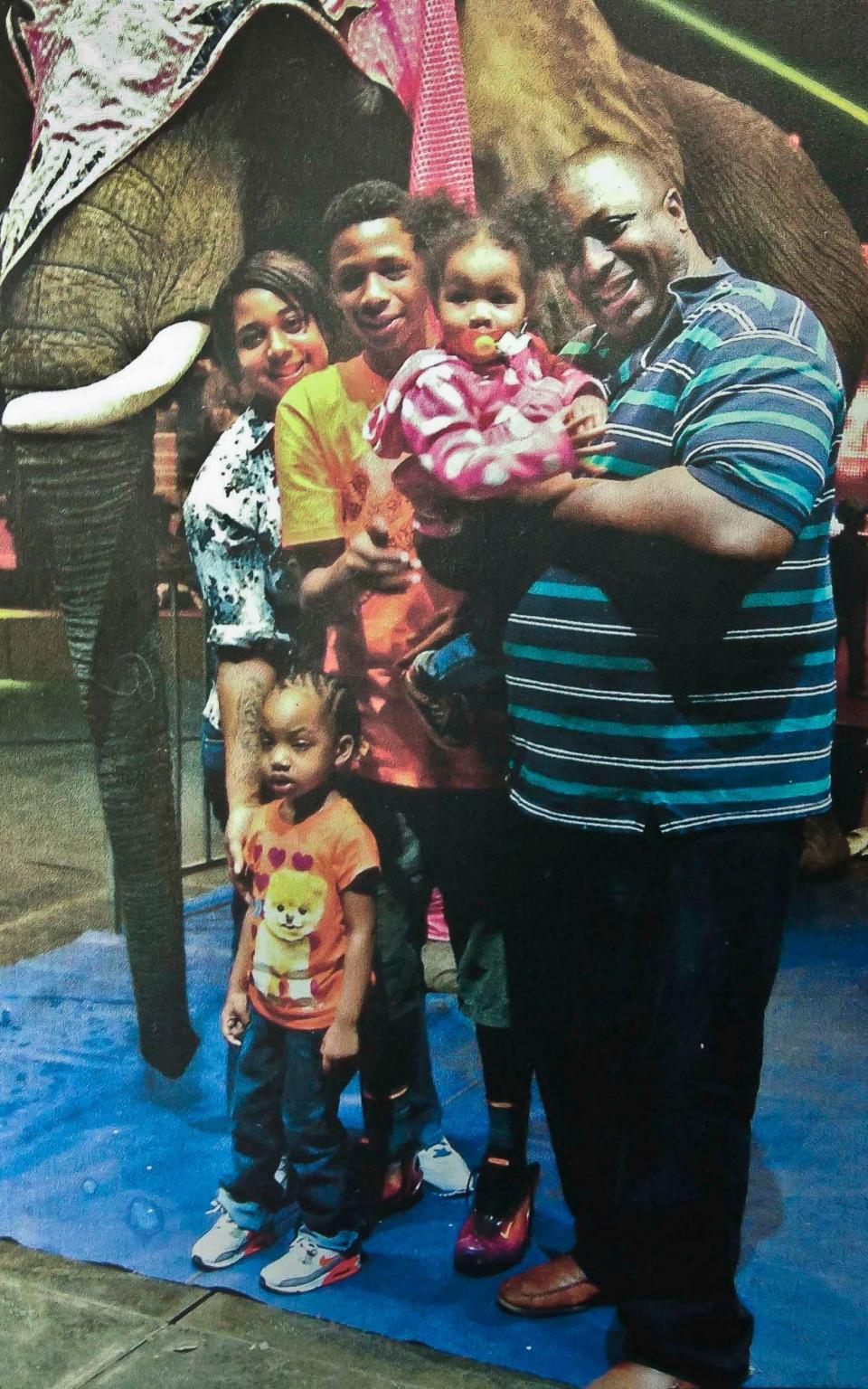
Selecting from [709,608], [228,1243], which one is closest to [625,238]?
[709,608]

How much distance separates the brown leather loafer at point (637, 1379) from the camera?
262cm

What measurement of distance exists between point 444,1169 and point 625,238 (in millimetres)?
1992

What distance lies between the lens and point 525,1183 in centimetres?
296

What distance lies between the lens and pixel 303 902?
2.99 metres

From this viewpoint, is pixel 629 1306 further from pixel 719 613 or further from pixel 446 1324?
pixel 719 613

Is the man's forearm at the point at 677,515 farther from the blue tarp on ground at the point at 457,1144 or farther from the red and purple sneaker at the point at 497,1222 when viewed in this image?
the red and purple sneaker at the point at 497,1222

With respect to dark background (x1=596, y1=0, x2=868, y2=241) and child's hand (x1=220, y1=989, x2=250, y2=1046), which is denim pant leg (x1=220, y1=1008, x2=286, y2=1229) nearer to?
child's hand (x1=220, y1=989, x2=250, y2=1046)

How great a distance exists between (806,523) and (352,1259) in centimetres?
182

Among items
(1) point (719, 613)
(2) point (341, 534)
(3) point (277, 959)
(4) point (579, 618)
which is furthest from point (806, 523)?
(3) point (277, 959)

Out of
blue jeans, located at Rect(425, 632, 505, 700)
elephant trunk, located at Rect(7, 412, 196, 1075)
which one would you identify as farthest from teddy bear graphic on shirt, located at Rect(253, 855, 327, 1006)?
blue jeans, located at Rect(425, 632, 505, 700)

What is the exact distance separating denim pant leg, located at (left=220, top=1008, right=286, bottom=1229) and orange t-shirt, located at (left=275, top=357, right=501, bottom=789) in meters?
0.68

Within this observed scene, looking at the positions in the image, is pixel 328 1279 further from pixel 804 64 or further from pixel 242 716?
pixel 804 64

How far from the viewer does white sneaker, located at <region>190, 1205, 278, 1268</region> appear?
10.00 feet

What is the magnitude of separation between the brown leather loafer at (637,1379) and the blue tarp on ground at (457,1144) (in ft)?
0.14
